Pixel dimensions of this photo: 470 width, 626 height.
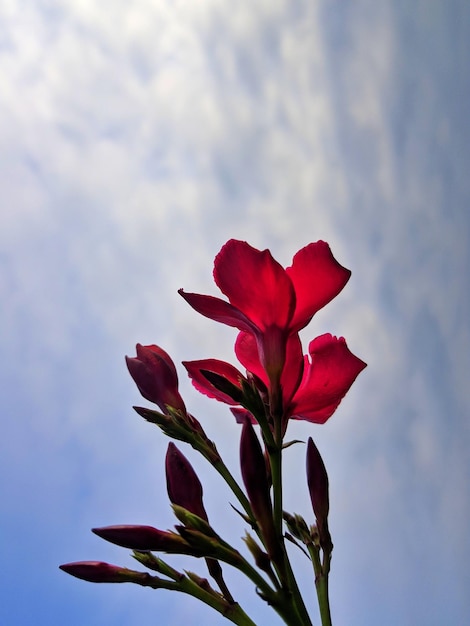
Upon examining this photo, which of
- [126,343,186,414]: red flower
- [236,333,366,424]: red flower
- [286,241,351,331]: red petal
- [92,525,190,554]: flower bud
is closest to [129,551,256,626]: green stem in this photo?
[92,525,190,554]: flower bud

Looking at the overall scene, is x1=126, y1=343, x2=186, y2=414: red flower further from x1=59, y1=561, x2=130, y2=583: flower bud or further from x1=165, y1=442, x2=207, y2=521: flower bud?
x1=59, y1=561, x2=130, y2=583: flower bud

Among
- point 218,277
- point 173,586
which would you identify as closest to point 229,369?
point 218,277

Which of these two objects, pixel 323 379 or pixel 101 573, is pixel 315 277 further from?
pixel 101 573

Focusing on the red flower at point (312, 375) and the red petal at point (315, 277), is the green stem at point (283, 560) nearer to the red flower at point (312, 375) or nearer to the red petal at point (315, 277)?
the red flower at point (312, 375)

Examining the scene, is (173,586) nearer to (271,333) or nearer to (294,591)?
(294,591)

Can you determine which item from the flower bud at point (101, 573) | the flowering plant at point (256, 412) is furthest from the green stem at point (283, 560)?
the flower bud at point (101, 573)

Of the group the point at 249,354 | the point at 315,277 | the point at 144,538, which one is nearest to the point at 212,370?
the point at 249,354

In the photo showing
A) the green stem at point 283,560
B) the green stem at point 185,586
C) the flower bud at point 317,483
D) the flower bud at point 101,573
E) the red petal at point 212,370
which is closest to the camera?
the green stem at point 283,560
